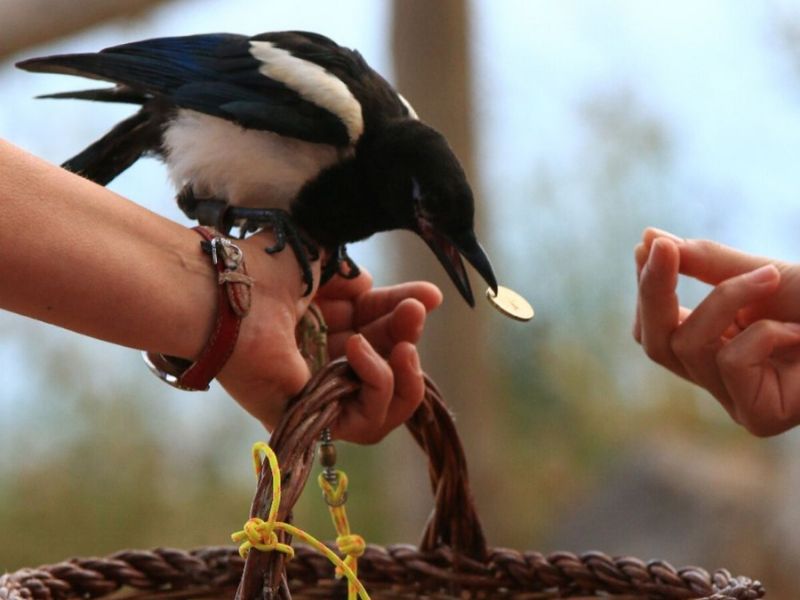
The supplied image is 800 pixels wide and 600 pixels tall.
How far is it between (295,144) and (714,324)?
1.61 feet

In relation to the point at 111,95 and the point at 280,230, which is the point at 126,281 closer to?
the point at 280,230

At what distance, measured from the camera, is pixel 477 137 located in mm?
2291

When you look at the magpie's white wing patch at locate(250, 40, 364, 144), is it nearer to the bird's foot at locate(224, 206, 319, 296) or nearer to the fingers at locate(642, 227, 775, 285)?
the bird's foot at locate(224, 206, 319, 296)

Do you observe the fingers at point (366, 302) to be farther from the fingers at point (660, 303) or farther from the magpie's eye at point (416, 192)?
the fingers at point (660, 303)

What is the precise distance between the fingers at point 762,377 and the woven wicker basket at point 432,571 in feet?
0.61

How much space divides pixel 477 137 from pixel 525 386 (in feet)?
3.26

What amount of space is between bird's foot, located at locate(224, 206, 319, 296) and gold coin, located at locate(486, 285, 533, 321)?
0.60ft

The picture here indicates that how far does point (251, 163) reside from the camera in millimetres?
1183

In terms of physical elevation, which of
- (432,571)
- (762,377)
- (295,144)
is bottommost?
(432,571)

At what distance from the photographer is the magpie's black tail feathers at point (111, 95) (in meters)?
1.32

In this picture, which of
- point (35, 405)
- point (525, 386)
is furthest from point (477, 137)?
point (35, 405)

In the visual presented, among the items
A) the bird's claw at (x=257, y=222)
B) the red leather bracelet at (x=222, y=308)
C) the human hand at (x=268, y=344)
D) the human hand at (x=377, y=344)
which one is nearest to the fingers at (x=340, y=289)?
the human hand at (x=377, y=344)

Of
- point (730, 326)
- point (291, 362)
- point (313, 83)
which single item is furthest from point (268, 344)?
point (730, 326)

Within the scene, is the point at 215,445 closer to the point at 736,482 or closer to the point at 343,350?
the point at 736,482
